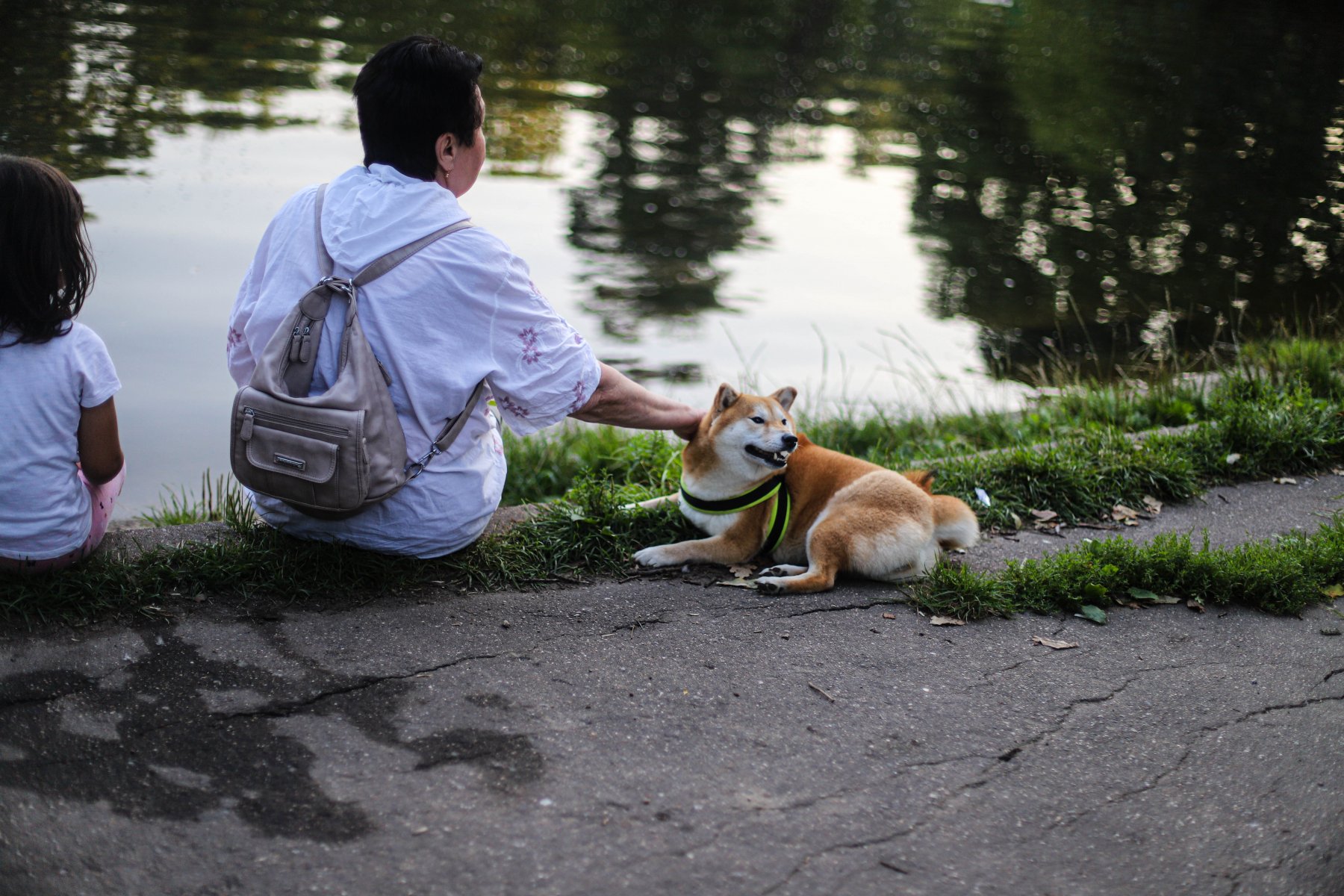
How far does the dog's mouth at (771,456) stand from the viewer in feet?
13.6

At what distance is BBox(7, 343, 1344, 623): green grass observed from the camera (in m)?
3.73

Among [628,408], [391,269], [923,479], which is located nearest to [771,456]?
[628,408]

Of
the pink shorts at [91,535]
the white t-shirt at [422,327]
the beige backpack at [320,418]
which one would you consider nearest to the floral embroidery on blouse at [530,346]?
the white t-shirt at [422,327]

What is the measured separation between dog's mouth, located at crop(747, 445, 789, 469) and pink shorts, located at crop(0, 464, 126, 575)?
2.31 meters

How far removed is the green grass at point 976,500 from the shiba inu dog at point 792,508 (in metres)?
0.22

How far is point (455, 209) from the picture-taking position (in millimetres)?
3559

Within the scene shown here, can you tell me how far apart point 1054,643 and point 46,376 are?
3622mm

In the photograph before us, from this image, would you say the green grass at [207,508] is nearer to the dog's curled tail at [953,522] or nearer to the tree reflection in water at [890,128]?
the dog's curled tail at [953,522]

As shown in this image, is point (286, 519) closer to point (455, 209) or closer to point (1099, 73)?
point (455, 209)

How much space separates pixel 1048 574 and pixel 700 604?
58.2 inches

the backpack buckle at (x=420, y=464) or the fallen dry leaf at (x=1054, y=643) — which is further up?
Answer: the backpack buckle at (x=420, y=464)

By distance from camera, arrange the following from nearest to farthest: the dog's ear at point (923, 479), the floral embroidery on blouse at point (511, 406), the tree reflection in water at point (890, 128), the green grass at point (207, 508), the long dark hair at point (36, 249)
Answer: the long dark hair at point (36, 249) < the floral embroidery on blouse at point (511, 406) < the green grass at point (207, 508) < the dog's ear at point (923, 479) < the tree reflection in water at point (890, 128)

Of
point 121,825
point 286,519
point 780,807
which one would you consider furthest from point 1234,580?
point 121,825

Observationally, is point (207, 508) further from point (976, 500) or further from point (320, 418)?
point (976, 500)
